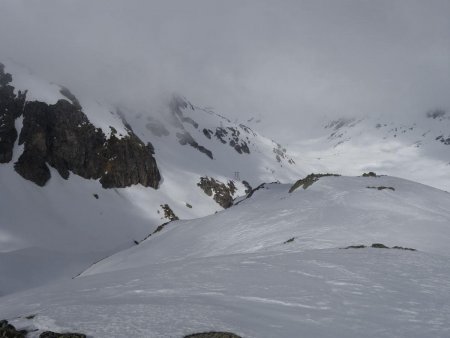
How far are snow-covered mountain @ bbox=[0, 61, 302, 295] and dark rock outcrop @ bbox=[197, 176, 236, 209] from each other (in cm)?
36

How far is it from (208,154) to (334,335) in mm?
137331

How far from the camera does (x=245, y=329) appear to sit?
761 centimetres

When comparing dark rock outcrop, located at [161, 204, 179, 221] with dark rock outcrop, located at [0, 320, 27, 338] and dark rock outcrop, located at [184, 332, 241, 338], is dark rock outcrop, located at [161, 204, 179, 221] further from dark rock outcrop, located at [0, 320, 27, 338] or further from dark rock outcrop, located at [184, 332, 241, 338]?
→ dark rock outcrop, located at [184, 332, 241, 338]

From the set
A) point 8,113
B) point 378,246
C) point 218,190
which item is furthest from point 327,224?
point 218,190

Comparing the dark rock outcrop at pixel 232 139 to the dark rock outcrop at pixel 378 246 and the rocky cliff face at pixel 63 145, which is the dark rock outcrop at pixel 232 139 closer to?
the rocky cliff face at pixel 63 145

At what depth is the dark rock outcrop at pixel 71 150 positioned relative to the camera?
82062 millimetres

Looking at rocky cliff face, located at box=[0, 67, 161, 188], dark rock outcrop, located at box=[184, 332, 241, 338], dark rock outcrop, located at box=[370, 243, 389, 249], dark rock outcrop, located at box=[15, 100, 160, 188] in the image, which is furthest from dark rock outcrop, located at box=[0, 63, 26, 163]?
dark rock outcrop, located at box=[184, 332, 241, 338]

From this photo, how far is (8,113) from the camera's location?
275ft

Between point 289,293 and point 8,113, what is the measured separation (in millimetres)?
87579

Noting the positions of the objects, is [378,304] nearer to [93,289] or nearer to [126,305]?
[126,305]

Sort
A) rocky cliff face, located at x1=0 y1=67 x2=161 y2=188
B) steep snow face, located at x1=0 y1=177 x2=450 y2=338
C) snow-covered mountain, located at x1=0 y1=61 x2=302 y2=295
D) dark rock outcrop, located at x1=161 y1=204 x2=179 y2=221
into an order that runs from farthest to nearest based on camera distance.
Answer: dark rock outcrop, located at x1=161 y1=204 x2=179 y2=221
rocky cliff face, located at x1=0 y1=67 x2=161 y2=188
snow-covered mountain, located at x1=0 y1=61 x2=302 y2=295
steep snow face, located at x1=0 y1=177 x2=450 y2=338

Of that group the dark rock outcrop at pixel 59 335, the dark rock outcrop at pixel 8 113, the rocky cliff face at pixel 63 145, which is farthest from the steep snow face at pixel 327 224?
the dark rock outcrop at pixel 8 113

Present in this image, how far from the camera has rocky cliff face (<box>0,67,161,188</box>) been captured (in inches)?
3191

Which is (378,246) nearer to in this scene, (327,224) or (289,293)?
(327,224)
